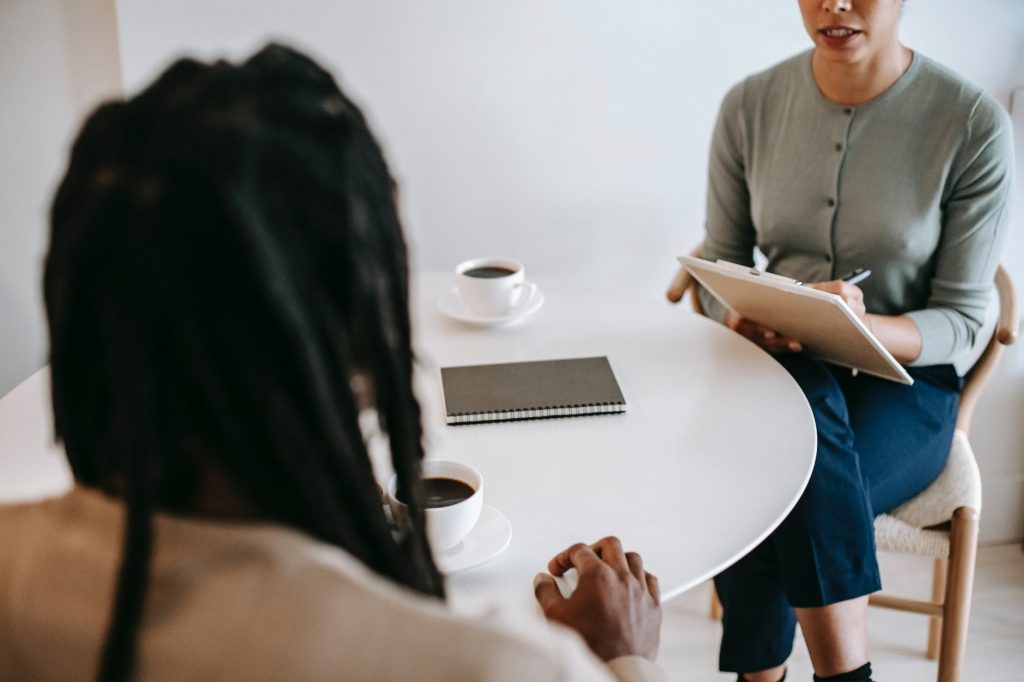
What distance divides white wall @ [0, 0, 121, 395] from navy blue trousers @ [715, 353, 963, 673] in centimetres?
132

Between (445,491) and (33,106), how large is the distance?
4.43ft

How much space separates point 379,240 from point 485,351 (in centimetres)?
82

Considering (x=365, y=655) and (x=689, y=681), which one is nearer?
(x=365, y=655)

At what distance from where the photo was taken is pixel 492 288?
4.61 ft

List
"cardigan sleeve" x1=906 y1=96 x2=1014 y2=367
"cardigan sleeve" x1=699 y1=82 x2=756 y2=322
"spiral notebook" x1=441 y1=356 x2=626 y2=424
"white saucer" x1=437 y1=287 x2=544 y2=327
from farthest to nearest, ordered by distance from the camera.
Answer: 1. "cardigan sleeve" x1=699 y1=82 x2=756 y2=322
2. "cardigan sleeve" x1=906 y1=96 x2=1014 y2=367
3. "white saucer" x1=437 y1=287 x2=544 y2=327
4. "spiral notebook" x1=441 y1=356 x2=626 y2=424

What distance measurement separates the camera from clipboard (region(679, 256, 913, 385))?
4.07 feet

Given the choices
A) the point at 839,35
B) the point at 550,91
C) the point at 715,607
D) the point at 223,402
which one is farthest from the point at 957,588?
the point at 223,402

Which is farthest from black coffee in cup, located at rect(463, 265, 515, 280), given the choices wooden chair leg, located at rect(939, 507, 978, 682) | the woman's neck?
wooden chair leg, located at rect(939, 507, 978, 682)

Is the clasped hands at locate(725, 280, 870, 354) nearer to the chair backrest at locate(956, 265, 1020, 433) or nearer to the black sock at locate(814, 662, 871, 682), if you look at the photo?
the chair backrest at locate(956, 265, 1020, 433)

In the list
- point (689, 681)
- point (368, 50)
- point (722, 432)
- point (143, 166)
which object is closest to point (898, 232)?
point (722, 432)

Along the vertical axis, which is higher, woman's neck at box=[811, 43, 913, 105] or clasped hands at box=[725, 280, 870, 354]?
woman's neck at box=[811, 43, 913, 105]

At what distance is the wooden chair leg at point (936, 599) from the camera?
1.81m

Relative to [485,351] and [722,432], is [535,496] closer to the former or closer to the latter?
[722,432]

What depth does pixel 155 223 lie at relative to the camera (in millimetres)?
466
